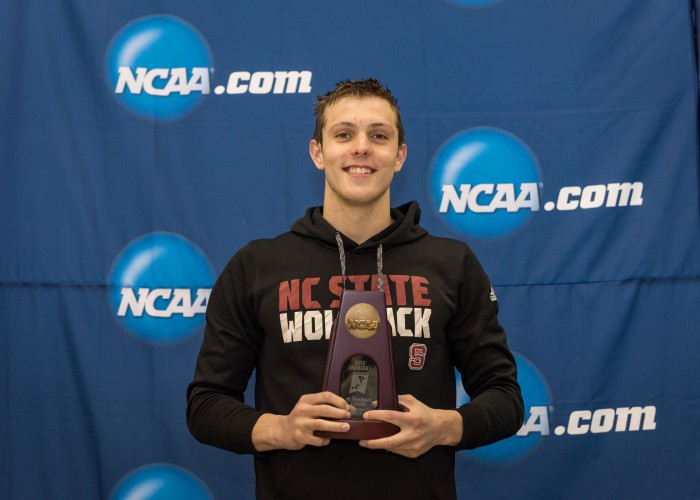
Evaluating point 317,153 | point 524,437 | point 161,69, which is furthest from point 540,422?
point 161,69

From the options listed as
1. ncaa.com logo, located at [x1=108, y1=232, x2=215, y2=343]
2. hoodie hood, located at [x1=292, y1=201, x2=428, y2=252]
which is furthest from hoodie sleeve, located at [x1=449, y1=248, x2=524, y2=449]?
ncaa.com logo, located at [x1=108, y1=232, x2=215, y2=343]

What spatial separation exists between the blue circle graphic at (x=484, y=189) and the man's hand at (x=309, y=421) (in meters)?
1.12

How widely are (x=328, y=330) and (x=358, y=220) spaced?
0.21 meters

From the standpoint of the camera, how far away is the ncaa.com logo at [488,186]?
1956 mm

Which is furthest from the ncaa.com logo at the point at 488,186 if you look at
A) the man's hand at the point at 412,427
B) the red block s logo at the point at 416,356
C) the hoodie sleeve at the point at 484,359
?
the man's hand at the point at 412,427

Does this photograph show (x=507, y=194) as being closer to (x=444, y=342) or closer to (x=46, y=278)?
(x=444, y=342)

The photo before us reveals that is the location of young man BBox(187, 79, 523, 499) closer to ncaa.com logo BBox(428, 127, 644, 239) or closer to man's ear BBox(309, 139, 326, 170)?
man's ear BBox(309, 139, 326, 170)

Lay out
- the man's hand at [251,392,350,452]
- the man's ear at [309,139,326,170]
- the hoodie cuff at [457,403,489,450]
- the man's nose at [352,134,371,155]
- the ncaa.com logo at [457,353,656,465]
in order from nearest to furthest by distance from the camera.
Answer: the man's hand at [251,392,350,452]
the hoodie cuff at [457,403,489,450]
the man's nose at [352,134,371,155]
the man's ear at [309,139,326,170]
the ncaa.com logo at [457,353,656,465]

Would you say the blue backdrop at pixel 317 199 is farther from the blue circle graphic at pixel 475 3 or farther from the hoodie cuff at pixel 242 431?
the hoodie cuff at pixel 242 431

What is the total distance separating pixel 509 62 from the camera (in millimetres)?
1961

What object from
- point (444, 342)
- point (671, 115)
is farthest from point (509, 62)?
point (444, 342)

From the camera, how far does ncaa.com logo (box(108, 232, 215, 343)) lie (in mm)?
1953

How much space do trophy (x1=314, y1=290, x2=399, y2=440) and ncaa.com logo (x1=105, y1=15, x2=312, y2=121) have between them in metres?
1.16

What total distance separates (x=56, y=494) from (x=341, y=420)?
138 cm
